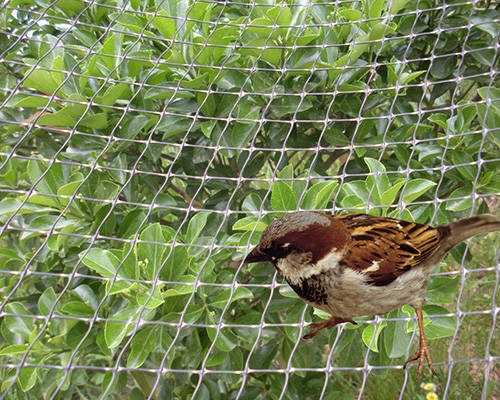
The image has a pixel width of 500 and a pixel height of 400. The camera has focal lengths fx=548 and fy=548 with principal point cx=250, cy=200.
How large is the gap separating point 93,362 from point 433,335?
4.12 feet

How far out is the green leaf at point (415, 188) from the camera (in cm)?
99

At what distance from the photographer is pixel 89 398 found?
1.90 meters

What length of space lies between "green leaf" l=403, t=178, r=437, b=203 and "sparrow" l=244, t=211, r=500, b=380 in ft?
0.27

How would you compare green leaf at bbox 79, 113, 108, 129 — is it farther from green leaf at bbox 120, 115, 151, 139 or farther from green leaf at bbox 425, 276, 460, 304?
green leaf at bbox 425, 276, 460, 304

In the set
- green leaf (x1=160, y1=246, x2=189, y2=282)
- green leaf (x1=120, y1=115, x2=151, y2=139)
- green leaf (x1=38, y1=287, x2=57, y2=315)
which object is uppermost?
green leaf (x1=120, y1=115, x2=151, y2=139)

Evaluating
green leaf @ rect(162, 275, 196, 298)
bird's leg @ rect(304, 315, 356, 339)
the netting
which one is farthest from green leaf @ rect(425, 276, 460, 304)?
green leaf @ rect(162, 275, 196, 298)

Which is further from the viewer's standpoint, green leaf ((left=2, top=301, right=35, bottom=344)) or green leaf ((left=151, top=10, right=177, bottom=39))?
green leaf ((left=151, top=10, right=177, bottom=39))

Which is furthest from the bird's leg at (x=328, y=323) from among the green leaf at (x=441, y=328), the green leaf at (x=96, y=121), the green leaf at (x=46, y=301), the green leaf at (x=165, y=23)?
the green leaf at (x=165, y=23)

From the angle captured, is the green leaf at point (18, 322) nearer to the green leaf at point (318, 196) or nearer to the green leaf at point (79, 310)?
the green leaf at point (79, 310)

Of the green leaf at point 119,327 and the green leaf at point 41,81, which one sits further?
the green leaf at point 41,81

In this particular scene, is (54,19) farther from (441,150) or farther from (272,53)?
(441,150)

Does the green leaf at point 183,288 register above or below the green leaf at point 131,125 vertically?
below

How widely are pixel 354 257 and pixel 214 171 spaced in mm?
506

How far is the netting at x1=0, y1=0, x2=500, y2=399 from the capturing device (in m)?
0.99
